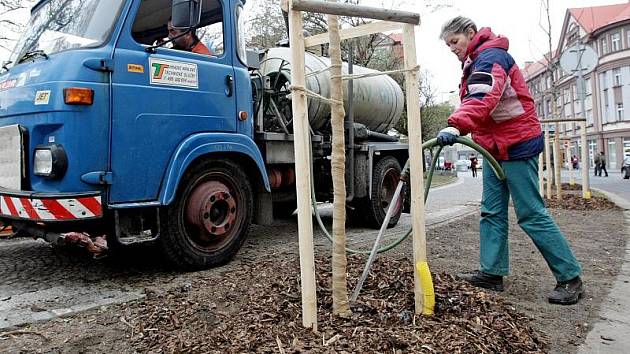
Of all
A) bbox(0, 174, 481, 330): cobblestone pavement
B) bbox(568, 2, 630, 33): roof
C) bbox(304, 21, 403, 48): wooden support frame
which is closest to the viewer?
bbox(304, 21, 403, 48): wooden support frame

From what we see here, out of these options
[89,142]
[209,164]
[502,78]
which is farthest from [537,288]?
[89,142]

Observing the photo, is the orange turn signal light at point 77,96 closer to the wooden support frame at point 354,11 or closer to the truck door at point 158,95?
the truck door at point 158,95

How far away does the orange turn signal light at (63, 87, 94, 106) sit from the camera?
3.21m

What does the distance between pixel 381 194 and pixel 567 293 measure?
353 centimetres

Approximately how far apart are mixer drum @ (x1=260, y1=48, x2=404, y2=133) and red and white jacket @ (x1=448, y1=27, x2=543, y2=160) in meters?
2.02

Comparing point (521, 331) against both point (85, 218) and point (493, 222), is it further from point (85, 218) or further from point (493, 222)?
point (85, 218)

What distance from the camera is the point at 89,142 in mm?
3289

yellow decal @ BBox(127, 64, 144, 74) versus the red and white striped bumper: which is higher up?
yellow decal @ BBox(127, 64, 144, 74)

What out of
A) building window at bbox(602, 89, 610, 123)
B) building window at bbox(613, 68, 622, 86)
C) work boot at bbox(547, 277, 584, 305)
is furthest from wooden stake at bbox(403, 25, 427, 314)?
building window at bbox(602, 89, 610, 123)

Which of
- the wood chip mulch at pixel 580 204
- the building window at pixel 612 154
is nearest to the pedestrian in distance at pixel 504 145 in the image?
the wood chip mulch at pixel 580 204

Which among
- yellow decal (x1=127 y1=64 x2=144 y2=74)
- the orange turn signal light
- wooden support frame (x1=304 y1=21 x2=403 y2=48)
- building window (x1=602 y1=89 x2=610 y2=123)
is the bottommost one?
the orange turn signal light

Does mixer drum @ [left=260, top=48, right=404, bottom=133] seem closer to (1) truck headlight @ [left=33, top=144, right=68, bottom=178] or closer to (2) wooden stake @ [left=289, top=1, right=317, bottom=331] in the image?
(1) truck headlight @ [left=33, top=144, right=68, bottom=178]

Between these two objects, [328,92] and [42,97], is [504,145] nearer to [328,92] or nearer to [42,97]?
[328,92]

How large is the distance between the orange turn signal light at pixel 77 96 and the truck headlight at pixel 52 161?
0.33m
